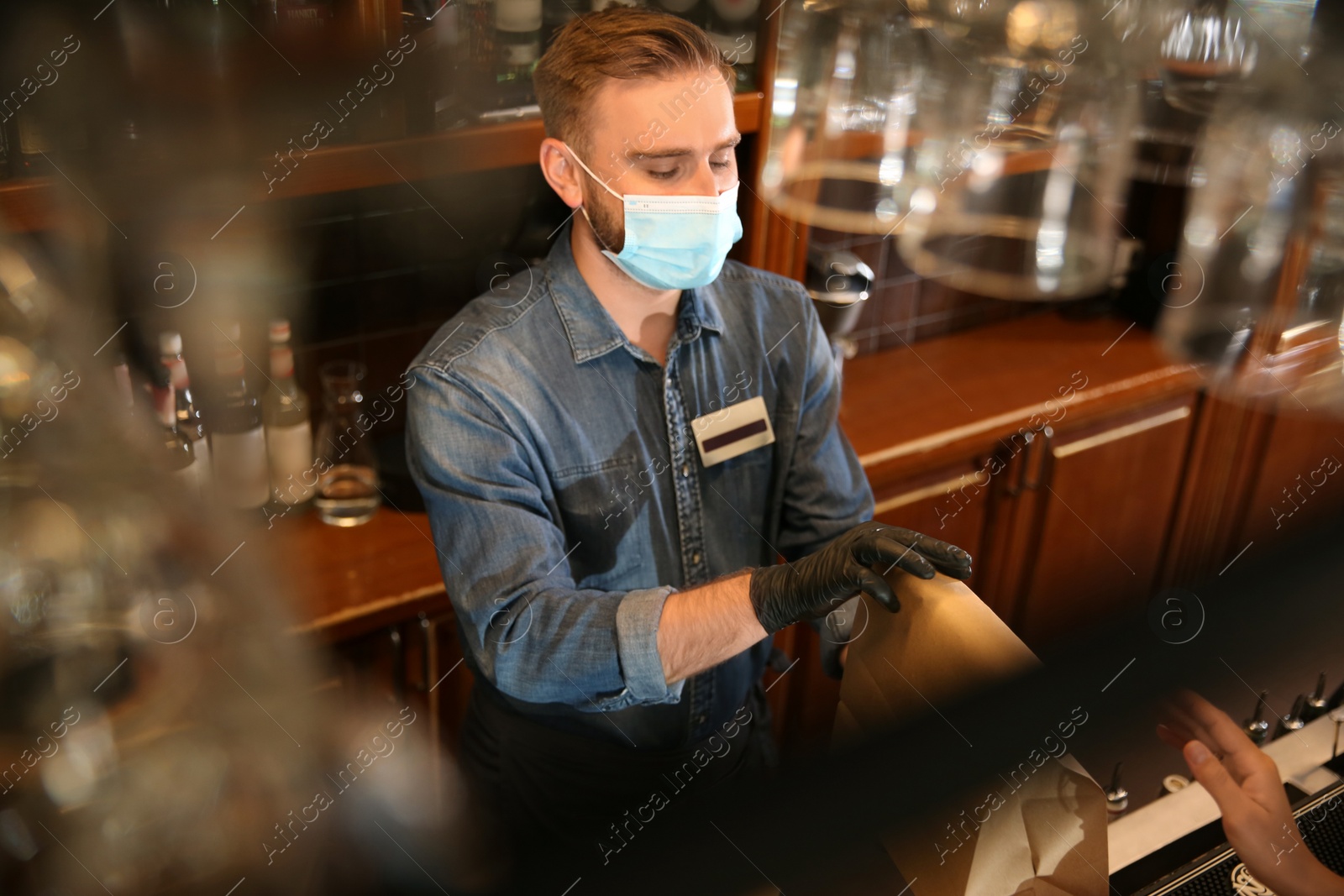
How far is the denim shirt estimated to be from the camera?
1.17 metres

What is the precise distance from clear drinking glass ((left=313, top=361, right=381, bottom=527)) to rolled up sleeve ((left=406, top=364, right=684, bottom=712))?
1.87 feet

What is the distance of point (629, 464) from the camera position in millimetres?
1347

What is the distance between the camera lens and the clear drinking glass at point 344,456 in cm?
179

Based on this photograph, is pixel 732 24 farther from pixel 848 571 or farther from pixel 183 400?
pixel 848 571

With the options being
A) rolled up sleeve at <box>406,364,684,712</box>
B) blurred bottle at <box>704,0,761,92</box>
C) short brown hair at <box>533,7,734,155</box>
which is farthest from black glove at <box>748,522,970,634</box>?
blurred bottle at <box>704,0,761,92</box>

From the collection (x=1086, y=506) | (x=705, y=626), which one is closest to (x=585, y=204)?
(x=705, y=626)

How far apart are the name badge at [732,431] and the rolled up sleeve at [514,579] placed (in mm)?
224

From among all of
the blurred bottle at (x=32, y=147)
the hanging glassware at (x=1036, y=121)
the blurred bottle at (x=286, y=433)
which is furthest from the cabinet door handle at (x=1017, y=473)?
the blurred bottle at (x=32, y=147)

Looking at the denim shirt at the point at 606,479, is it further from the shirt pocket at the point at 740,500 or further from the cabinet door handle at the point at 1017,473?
the cabinet door handle at the point at 1017,473

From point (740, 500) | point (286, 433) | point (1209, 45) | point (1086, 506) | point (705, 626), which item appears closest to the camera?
point (1209, 45)

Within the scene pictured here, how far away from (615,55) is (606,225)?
0.63 ft

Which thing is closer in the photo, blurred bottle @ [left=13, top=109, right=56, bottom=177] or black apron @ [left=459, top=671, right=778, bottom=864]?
blurred bottle @ [left=13, top=109, right=56, bottom=177]

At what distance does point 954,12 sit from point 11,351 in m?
1.16

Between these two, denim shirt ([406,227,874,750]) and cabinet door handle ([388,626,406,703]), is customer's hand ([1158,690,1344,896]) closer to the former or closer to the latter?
denim shirt ([406,227,874,750])
